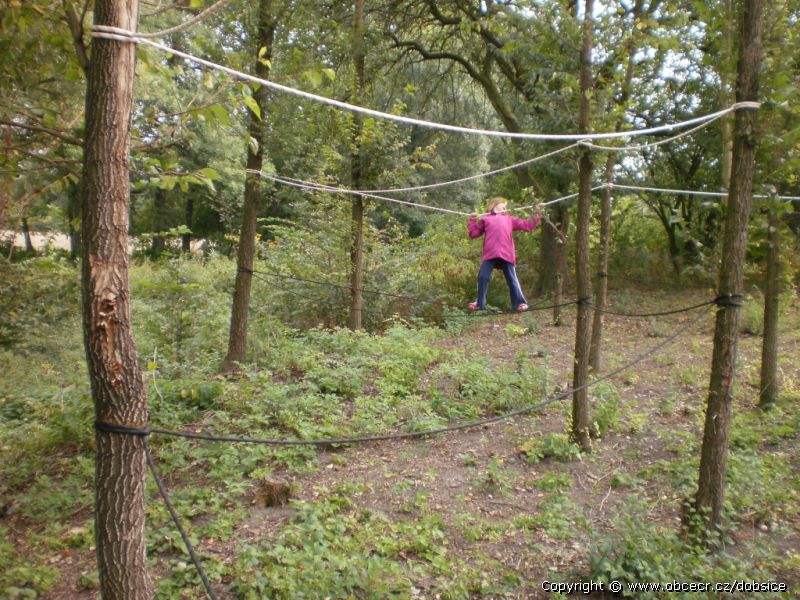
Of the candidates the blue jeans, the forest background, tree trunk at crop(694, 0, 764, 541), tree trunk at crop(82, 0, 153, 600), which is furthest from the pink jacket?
tree trunk at crop(82, 0, 153, 600)

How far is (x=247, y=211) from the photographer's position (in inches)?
238

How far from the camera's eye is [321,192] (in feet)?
A: 28.4

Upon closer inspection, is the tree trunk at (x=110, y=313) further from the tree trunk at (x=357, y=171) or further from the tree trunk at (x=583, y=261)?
the tree trunk at (x=357, y=171)

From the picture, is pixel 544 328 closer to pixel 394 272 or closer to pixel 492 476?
pixel 394 272

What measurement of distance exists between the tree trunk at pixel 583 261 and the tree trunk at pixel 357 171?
3562mm

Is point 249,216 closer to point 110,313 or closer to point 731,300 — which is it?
point 110,313

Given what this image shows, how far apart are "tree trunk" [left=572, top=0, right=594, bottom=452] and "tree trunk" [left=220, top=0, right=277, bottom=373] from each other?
319 centimetres

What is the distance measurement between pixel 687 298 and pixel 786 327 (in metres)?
2.63

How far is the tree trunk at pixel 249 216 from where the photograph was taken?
18.4 ft

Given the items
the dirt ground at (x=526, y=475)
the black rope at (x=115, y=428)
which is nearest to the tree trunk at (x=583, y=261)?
the dirt ground at (x=526, y=475)

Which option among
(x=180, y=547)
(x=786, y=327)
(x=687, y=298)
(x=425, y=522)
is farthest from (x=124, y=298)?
(x=687, y=298)

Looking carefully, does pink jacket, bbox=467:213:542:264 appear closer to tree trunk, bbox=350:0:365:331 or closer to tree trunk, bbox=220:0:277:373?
tree trunk, bbox=350:0:365:331

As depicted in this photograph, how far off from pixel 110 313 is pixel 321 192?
701 centimetres

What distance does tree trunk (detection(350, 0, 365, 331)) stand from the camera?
753 centimetres
